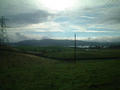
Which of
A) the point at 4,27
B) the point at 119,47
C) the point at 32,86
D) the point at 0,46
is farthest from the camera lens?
the point at 119,47

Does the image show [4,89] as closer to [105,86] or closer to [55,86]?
[55,86]

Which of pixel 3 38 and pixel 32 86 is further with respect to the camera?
pixel 3 38

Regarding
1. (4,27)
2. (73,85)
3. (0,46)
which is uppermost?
(4,27)

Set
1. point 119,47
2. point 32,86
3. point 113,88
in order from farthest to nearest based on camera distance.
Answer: point 119,47 < point 32,86 < point 113,88

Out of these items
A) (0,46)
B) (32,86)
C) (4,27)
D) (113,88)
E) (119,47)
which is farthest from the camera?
(119,47)

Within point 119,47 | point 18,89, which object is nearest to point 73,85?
point 18,89

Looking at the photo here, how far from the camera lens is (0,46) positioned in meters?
18.8

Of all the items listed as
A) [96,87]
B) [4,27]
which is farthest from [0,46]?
[96,87]

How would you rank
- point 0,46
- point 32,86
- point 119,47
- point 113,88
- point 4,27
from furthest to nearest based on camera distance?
point 119,47 < point 0,46 < point 4,27 < point 32,86 < point 113,88

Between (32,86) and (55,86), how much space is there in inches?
47.5

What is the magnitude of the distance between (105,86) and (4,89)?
200 inches

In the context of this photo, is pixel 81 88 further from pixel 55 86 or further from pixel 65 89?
pixel 55 86

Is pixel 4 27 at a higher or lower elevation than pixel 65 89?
higher

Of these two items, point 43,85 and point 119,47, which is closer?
point 43,85
